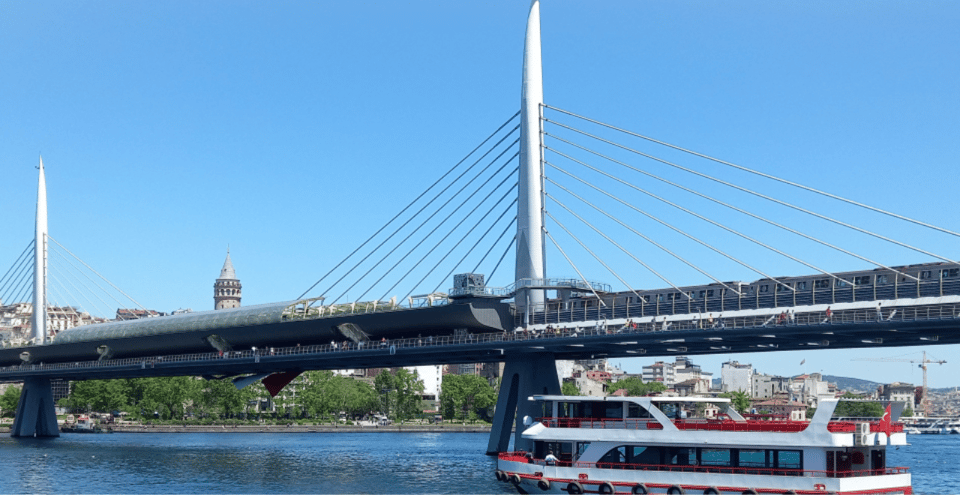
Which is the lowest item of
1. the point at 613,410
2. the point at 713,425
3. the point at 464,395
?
the point at 464,395

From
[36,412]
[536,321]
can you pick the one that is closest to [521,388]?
[536,321]

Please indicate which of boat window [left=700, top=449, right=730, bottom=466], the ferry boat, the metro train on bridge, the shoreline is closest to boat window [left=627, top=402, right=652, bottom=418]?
the ferry boat

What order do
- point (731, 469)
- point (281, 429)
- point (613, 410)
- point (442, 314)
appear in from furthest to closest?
point (281, 429) < point (442, 314) < point (613, 410) < point (731, 469)

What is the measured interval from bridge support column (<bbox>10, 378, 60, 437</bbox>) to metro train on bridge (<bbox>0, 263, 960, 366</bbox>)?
3477mm

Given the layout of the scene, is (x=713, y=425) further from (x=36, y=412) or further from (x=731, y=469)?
(x=36, y=412)

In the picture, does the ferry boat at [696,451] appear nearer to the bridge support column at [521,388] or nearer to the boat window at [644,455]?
the boat window at [644,455]

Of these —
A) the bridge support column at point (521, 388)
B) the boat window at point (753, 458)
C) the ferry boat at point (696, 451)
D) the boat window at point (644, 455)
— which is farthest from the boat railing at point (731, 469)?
the bridge support column at point (521, 388)

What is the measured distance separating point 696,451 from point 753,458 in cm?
240

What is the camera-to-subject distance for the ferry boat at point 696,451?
1604 inches

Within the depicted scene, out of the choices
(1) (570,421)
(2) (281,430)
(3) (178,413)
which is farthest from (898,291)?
(3) (178,413)

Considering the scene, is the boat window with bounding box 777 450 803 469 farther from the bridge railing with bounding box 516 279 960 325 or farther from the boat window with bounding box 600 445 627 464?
the bridge railing with bounding box 516 279 960 325

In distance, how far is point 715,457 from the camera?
143ft

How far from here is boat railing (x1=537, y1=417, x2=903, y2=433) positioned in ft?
134

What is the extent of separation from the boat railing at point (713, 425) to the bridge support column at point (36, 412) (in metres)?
89.1
